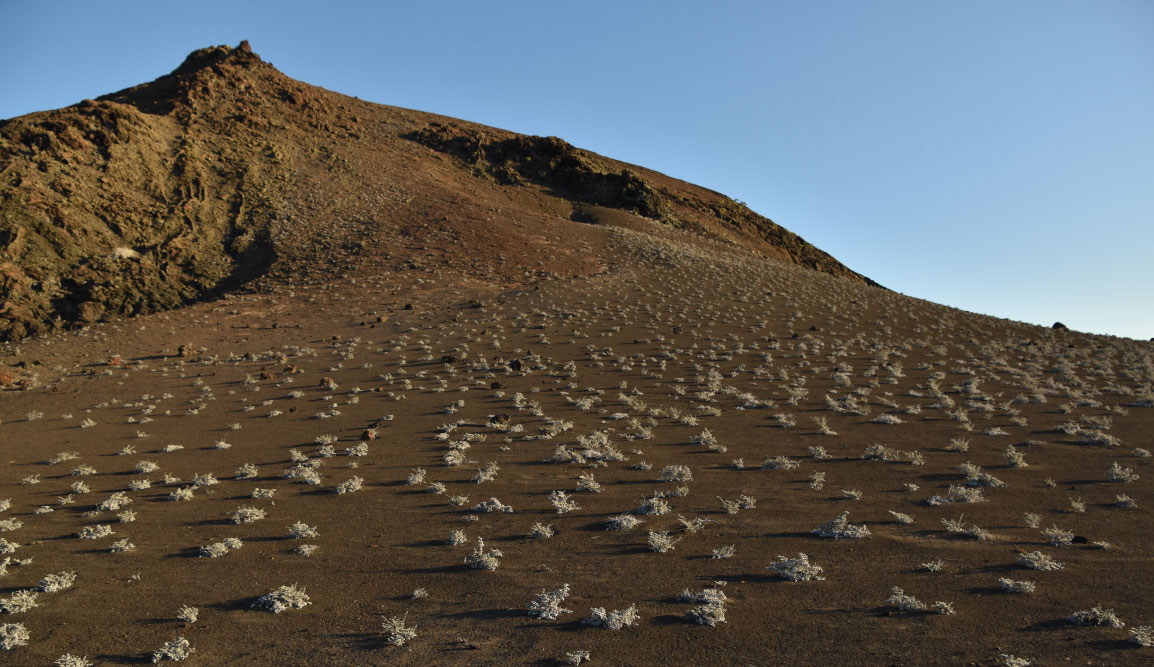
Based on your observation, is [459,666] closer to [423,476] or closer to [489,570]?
[489,570]

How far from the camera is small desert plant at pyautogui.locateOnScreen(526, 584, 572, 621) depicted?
6.36 meters

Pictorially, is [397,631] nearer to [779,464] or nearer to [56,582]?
[56,582]

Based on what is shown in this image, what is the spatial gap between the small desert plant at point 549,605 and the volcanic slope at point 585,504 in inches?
1.6

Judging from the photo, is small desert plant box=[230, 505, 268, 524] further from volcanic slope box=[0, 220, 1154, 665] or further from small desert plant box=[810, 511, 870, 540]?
small desert plant box=[810, 511, 870, 540]

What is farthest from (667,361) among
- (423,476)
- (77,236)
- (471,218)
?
(77,236)

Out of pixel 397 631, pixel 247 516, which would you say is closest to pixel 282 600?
pixel 397 631

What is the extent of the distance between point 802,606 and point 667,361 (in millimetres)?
14709

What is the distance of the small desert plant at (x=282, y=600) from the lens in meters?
6.75

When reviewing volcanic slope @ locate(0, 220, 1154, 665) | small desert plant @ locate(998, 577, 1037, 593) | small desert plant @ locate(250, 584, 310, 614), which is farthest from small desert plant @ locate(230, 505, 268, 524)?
small desert plant @ locate(998, 577, 1037, 593)

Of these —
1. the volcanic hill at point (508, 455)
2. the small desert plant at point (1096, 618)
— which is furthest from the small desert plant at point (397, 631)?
the small desert plant at point (1096, 618)

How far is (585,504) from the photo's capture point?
966 centimetres

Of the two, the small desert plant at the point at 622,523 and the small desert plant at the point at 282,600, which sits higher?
the small desert plant at the point at 622,523

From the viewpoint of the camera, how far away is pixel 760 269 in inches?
1592

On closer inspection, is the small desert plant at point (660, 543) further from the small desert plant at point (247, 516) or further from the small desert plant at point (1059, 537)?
the small desert plant at point (247, 516)
